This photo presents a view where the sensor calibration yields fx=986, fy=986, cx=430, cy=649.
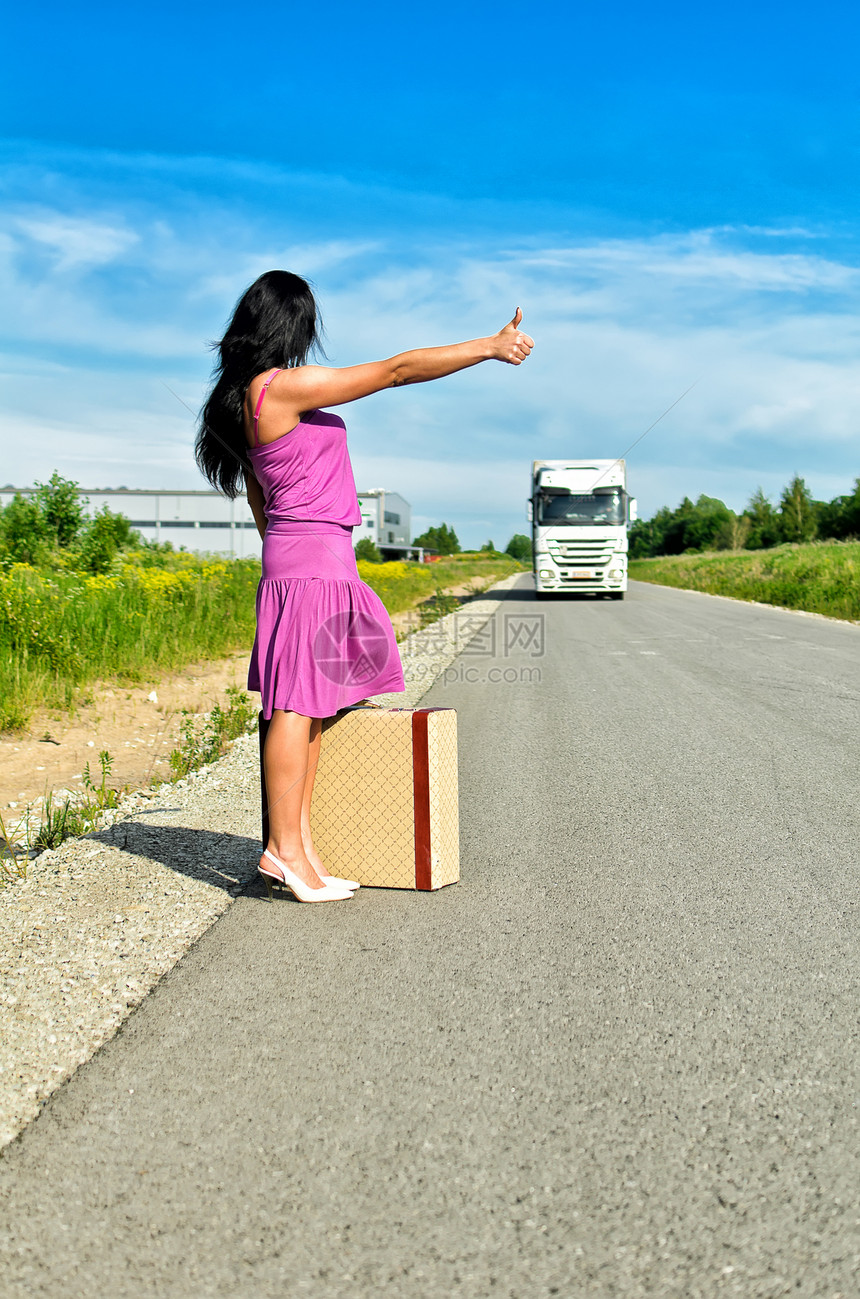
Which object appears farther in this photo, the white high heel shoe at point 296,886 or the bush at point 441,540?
the bush at point 441,540

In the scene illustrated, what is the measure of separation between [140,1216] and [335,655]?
188 centimetres

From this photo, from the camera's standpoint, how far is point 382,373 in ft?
9.83

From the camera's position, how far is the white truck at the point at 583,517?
25.1 m

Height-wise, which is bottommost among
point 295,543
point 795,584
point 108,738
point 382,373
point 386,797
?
point 108,738

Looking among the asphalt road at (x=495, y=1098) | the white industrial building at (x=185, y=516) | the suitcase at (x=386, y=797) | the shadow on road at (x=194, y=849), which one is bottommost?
the shadow on road at (x=194, y=849)

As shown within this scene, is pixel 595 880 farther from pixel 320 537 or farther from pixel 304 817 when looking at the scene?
pixel 320 537

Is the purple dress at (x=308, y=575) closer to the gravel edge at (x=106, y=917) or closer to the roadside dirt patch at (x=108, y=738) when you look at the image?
the gravel edge at (x=106, y=917)

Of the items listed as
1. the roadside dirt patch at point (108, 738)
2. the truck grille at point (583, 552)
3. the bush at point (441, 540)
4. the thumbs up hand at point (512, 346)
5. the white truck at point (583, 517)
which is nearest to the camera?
the thumbs up hand at point (512, 346)

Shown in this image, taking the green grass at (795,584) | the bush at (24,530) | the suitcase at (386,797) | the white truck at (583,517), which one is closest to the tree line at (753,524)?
the green grass at (795,584)

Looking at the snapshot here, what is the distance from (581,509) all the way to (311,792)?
2258 cm

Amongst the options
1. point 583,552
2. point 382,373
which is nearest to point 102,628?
point 382,373

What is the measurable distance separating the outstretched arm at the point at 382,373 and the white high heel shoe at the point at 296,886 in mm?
1472

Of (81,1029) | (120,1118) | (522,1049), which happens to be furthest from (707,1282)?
(81,1029)

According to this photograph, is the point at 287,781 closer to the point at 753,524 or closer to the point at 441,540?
the point at 753,524
